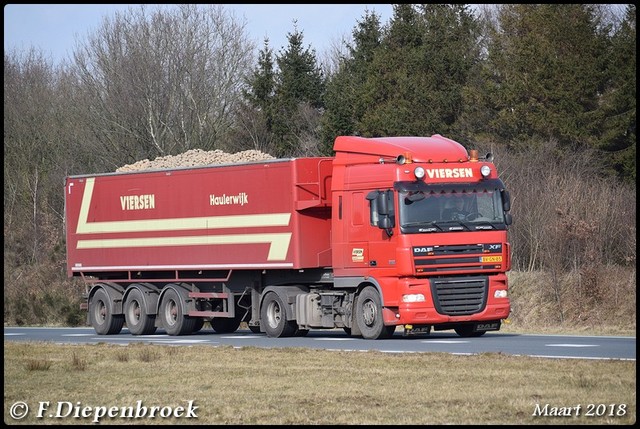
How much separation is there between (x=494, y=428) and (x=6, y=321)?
33.9 metres

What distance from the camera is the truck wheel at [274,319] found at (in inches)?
1080

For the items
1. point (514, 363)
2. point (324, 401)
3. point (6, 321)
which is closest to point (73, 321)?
point (6, 321)

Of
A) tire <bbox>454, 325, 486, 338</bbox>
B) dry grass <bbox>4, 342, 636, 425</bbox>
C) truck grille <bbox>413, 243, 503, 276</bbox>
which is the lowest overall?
dry grass <bbox>4, 342, 636, 425</bbox>

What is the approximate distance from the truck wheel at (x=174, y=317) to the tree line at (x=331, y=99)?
1402cm

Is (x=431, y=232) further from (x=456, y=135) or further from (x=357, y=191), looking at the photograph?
(x=456, y=135)

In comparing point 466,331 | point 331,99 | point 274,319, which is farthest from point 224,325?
point 331,99

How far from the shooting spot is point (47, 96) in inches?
2611

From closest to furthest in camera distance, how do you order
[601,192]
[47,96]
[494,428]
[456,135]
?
1. [494,428]
2. [601,192]
3. [456,135]
4. [47,96]

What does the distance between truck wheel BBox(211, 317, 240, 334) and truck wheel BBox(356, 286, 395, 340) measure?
6044 millimetres

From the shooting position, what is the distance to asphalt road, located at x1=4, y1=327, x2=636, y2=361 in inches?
824

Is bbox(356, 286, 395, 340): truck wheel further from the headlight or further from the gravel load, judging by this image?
the gravel load

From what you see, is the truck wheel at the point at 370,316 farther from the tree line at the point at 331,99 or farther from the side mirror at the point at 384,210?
the tree line at the point at 331,99

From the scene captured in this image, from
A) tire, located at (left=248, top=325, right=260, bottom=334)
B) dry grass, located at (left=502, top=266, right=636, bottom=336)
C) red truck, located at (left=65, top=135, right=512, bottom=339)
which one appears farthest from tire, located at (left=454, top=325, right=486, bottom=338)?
tire, located at (left=248, top=325, right=260, bottom=334)

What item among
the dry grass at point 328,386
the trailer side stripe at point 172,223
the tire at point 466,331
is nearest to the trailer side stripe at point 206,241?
the trailer side stripe at point 172,223
